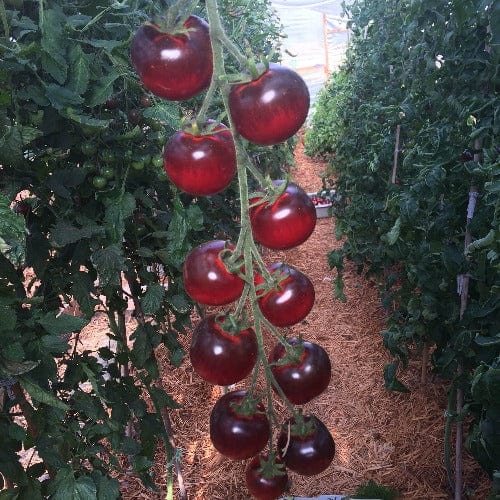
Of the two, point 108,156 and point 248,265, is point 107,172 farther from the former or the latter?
point 248,265

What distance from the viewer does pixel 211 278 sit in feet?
1.61

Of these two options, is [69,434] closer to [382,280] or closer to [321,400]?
[321,400]

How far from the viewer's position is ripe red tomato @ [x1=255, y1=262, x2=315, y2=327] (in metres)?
0.51

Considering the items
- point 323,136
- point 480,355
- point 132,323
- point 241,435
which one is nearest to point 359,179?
point 132,323

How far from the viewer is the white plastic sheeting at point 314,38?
948 centimetres

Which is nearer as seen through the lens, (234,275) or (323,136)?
(234,275)

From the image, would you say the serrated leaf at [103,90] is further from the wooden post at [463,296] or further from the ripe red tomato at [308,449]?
the wooden post at [463,296]

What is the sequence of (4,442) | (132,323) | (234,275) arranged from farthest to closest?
(132,323) → (4,442) → (234,275)

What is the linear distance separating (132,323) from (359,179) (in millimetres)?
1887

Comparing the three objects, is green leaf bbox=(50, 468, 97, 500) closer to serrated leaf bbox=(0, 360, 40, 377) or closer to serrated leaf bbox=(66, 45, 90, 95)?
serrated leaf bbox=(0, 360, 40, 377)

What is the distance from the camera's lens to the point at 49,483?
3.55 feet

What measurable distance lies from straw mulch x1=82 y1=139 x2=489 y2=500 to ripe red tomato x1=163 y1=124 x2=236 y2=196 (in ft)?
5.99

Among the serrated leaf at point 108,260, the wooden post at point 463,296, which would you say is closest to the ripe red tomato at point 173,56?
the serrated leaf at point 108,260

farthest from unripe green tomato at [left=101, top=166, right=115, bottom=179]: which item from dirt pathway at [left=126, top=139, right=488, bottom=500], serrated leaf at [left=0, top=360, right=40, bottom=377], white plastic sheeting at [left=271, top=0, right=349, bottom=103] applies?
white plastic sheeting at [left=271, top=0, right=349, bottom=103]
